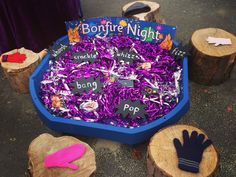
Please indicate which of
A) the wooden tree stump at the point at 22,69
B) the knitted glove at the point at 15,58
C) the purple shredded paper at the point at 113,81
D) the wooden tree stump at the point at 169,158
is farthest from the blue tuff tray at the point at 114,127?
the knitted glove at the point at 15,58

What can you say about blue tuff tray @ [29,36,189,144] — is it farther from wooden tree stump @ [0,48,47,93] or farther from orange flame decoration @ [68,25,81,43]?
orange flame decoration @ [68,25,81,43]

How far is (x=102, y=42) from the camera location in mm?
3955

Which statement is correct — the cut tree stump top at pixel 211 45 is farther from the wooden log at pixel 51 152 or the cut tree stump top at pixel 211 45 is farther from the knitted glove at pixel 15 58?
the knitted glove at pixel 15 58

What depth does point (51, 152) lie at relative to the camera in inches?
103

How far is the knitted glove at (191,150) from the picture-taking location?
2.40 m

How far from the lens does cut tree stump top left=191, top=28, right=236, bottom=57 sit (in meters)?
3.57

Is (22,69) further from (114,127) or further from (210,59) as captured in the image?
(210,59)

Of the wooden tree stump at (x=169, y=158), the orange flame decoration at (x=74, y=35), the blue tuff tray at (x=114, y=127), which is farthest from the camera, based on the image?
the orange flame decoration at (x=74, y=35)

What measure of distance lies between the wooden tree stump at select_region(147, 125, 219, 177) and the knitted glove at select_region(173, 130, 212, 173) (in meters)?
0.03

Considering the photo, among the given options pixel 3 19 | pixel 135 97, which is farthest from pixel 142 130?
pixel 3 19

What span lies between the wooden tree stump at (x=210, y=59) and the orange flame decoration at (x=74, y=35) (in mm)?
1577

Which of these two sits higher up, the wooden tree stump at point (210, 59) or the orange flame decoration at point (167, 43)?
the orange flame decoration at point (167, 43)

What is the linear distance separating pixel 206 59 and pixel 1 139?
9.09 feet

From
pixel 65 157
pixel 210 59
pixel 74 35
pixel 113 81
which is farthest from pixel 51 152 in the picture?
pixel 210 59
